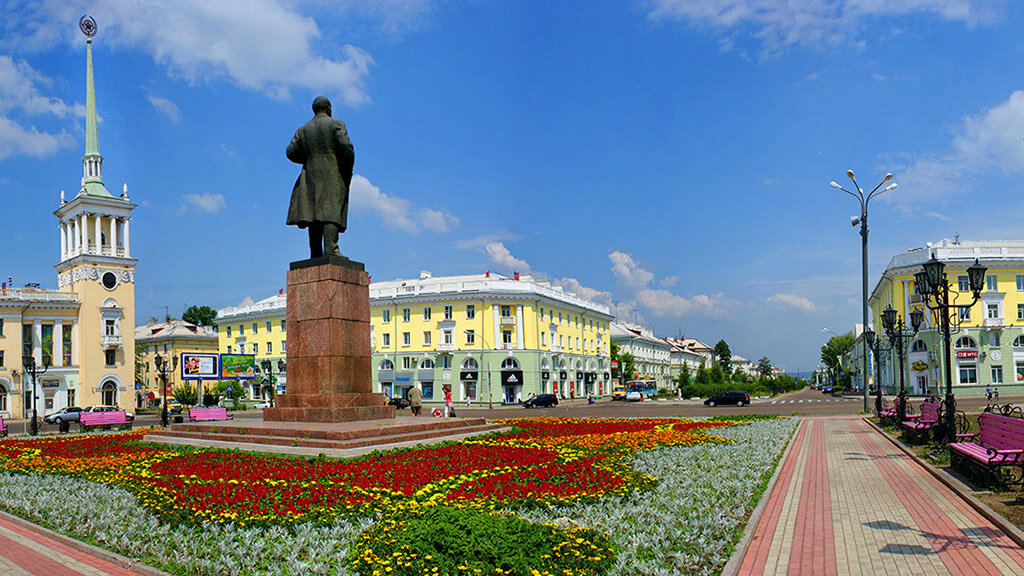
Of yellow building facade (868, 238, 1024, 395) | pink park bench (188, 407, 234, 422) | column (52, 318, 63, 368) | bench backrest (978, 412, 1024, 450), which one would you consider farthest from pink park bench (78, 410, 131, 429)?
yellow building facade (868, 238, 1024, 395)

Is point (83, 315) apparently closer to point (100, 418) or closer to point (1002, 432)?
point (100, 418)

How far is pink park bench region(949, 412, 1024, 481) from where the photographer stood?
952cm

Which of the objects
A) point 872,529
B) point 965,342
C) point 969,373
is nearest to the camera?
point 872,529

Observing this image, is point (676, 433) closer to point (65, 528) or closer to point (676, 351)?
point (65, 528)

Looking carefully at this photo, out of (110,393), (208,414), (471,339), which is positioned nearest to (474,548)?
(208,414)

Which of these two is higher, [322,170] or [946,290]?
[322,170]

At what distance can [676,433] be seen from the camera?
702 inches

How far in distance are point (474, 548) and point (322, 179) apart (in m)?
12.7

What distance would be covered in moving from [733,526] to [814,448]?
415 inches

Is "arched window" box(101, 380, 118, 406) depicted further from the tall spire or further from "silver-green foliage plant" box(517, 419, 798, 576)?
"silver-green foliage plant" box(517, 419, 798, 576)

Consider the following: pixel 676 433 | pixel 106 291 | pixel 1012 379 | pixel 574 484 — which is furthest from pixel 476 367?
pixel 574 484

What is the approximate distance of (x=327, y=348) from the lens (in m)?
15.2

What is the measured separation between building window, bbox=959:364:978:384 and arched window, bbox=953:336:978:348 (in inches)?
59.2

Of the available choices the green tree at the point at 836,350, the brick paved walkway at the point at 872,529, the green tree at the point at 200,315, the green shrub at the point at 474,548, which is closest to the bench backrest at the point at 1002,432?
the brick paved walkway at the point at 872,529
